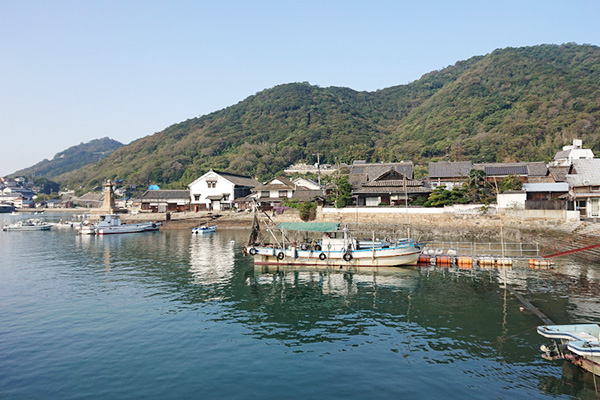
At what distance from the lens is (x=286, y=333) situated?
720 inches

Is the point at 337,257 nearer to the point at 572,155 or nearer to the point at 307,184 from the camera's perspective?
the point at 307,184

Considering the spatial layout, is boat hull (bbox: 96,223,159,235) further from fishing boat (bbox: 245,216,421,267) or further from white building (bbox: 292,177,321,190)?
fishing boat (bbox: 245,216,421,267)

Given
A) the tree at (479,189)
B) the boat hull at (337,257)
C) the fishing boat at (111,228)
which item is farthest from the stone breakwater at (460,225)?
the boat hull at (337,257)

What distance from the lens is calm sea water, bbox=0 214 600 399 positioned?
1325 centimetres

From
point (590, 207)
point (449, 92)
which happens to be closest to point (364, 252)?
point (590, 207)

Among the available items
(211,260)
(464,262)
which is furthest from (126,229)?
(464,262)

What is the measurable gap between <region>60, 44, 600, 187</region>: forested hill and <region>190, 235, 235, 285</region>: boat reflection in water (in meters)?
84.0

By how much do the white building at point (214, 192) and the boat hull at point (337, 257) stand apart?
166 feet

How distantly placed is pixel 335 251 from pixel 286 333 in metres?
A: 15.4

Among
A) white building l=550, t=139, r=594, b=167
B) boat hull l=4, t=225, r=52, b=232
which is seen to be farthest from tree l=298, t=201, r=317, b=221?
white building l=550, t=139, r=594, b=167

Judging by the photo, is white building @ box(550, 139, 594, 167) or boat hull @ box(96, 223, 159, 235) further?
white building @ box(550, 139, 594, 167)

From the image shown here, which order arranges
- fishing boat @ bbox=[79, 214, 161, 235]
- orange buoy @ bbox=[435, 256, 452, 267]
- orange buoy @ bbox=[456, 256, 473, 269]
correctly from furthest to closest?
fishing boat @ bbox=[79, 214, 161, 235]
orange buoy @ bbox=[435, 256, 452, 267]
orange buoy @ bbox=[456, 256, 473, 269]

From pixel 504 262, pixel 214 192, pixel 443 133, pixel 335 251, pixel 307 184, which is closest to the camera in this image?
pixel 504 262

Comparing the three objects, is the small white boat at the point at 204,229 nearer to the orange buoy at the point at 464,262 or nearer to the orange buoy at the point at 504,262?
the orange buoy at the point at 464,262
